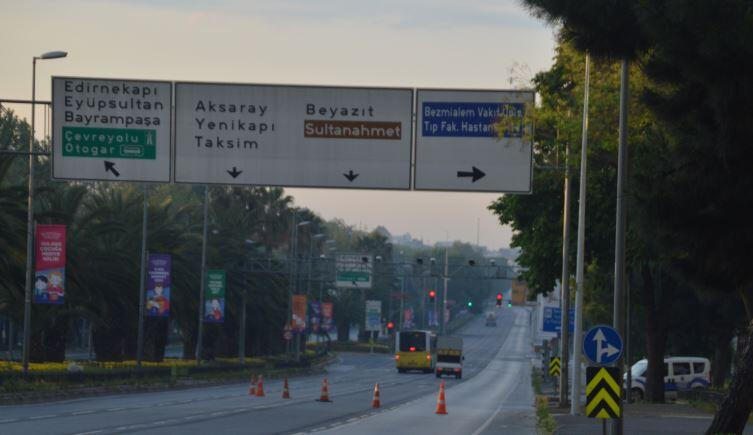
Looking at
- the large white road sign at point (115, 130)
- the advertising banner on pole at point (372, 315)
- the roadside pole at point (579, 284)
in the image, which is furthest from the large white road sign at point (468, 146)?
the advertising banner on pole at point (372, 315)

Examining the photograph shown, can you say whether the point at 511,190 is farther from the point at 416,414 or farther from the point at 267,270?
the point at 267,270

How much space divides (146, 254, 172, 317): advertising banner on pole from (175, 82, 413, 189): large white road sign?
28827mm

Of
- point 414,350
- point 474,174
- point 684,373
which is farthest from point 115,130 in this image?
point 414,350

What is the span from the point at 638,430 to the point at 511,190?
708 centimetres

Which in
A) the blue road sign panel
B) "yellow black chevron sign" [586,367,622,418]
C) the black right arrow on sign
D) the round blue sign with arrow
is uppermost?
the black right arrow on sign

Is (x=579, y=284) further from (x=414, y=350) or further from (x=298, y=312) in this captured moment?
(x=414, y=350)

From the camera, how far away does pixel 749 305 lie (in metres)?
27.3

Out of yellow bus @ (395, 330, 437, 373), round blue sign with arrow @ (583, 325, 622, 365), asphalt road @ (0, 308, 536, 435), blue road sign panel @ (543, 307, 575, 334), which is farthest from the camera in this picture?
yellow bus @ (395, 330, 437, 373)

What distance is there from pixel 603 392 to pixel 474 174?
6.48 meters

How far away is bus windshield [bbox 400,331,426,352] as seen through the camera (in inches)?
3826

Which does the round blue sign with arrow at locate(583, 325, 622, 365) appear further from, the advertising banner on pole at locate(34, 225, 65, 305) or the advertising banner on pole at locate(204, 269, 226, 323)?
the advertising banner on pole at locate(204, 269, 226, 323)

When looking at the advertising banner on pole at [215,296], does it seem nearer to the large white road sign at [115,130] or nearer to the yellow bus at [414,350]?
the yellow bus at [414,350]

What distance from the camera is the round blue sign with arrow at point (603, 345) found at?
23.0 m

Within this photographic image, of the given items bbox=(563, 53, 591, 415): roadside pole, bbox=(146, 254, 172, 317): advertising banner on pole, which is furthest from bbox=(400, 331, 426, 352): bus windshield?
bbox=(563, 53, 591, 415): roadside pole
